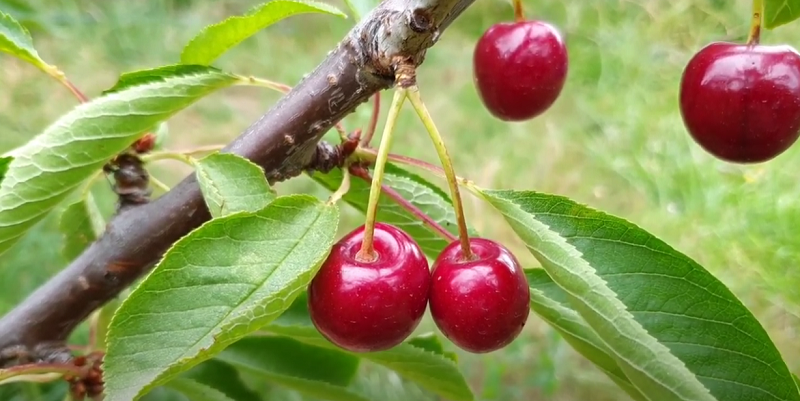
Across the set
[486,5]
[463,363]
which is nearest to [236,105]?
[486,5]

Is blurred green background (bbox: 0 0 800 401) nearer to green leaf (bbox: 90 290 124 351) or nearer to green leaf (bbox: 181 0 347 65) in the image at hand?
green leaf (bbox: 90 290 124 351)

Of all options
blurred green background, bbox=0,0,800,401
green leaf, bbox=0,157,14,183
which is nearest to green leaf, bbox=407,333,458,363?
green leaf, bbox=0,157,14,183

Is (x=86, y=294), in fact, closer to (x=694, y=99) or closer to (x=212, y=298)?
(x=212, y=298)

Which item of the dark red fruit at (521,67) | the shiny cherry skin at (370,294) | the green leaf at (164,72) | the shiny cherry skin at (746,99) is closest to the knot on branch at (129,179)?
the green leaf at (164,72)

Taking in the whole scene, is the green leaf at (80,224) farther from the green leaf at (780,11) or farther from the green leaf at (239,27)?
the green leaf at (780,11)

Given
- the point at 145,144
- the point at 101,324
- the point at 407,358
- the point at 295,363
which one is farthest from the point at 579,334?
the point at 101,324

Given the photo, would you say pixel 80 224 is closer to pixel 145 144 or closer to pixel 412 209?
pixel 145 144

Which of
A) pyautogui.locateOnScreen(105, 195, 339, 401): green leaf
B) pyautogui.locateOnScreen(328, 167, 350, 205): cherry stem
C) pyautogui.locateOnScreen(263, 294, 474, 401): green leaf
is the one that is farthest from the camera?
pyautogui.locateOnScreen(263, 294, 474, 401): green leaf
